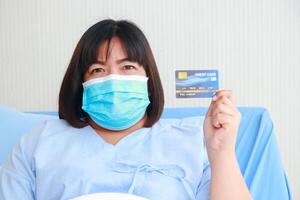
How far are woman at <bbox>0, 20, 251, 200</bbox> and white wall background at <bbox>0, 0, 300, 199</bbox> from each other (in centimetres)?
86

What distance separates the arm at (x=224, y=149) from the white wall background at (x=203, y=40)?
1046 mm

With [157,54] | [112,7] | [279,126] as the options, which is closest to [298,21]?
[279,126]

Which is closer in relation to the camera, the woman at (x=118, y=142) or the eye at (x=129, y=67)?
the woman at (x=118, y=142)

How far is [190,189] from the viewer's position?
32.7 inches

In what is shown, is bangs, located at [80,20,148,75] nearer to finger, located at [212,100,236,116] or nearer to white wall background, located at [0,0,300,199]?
finger, located at [212,100,236,116]

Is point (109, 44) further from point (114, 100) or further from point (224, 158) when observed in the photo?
point (224, 158)

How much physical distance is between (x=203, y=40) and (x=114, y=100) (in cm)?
102

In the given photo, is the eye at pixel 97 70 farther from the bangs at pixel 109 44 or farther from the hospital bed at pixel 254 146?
the hospital bed at pixel 254 146

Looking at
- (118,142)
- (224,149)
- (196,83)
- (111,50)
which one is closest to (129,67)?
(111,50)

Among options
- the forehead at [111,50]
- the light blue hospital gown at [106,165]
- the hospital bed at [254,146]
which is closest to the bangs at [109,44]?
the forehead at [111,50]

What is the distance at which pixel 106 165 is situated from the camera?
830 millimetres

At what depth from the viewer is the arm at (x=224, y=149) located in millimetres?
730

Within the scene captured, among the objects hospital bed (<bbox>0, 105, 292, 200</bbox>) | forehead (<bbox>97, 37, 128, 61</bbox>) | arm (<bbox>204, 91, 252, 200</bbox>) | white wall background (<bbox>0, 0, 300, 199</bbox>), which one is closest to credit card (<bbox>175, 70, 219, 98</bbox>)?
white wall background (<bbox>0, 0, 300, 199</bbox>)

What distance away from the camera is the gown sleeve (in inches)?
32.3
